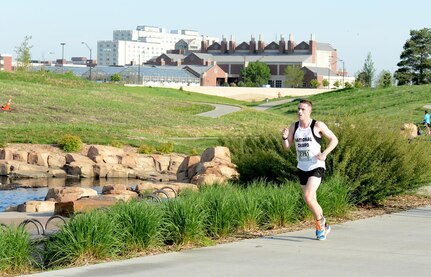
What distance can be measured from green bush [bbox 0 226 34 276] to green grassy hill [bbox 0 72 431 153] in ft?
26.1

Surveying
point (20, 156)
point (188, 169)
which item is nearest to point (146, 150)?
point (20, 156)

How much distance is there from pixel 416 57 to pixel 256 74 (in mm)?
59731

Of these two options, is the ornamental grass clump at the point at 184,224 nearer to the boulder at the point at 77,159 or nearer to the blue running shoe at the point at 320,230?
the blue running shoe at the point at 320,230

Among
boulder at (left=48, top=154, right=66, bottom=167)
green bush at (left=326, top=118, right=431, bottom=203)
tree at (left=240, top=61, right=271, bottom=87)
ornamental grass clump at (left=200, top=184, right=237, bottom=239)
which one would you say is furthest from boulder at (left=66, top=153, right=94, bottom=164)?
tree at (left=240, top=61, right=271, bottom=87)

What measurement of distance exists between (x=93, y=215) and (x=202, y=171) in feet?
34.5

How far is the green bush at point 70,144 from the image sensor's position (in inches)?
1312

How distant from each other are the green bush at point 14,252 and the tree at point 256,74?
481 ft

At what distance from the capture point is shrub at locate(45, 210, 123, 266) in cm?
964

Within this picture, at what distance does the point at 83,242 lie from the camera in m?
9.68

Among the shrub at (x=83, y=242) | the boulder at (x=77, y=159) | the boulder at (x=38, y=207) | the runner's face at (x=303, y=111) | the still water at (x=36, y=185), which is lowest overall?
the still water at (x=36, y=185)

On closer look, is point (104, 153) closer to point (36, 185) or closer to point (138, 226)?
point (36, 185)

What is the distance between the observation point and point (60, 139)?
34438 millimetres

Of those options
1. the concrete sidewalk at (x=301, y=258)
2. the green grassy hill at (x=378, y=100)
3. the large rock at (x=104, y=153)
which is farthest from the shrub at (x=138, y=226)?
the green grassy hill at (x=378, y=100)

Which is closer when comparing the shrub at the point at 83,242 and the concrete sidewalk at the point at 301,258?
the concrete sidewalk at the point at 301,258
